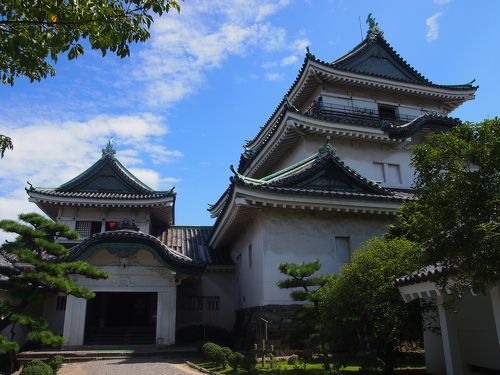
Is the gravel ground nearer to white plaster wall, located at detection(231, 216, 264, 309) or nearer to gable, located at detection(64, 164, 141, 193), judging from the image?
white plaster wall, located at detection(231, 216, 264, 309)

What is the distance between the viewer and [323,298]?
403 inches

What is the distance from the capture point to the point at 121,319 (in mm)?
22500

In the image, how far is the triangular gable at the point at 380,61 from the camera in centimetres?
2259

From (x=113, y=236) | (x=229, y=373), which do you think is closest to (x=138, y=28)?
(x=229, y=373)

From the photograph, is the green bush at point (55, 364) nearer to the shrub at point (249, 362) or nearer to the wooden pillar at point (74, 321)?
the wooden pillar at point (74, 321)

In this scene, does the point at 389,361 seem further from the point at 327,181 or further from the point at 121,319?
the point at 121,319

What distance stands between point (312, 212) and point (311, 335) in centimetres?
590

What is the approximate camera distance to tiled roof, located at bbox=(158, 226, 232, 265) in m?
21.0

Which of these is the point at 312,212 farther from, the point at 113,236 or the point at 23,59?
the point at 23,59

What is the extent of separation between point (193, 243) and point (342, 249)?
34.3 feet

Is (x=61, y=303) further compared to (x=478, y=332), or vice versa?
(x=61, y=303)

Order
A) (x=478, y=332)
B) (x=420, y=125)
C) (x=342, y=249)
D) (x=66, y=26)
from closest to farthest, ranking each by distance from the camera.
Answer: (x=66, y=26) → (x=478, y=332) → (x=342, y=249) → (x=420, y=125)

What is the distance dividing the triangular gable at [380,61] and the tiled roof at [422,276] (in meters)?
16.4

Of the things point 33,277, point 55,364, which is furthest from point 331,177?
point 55,364
